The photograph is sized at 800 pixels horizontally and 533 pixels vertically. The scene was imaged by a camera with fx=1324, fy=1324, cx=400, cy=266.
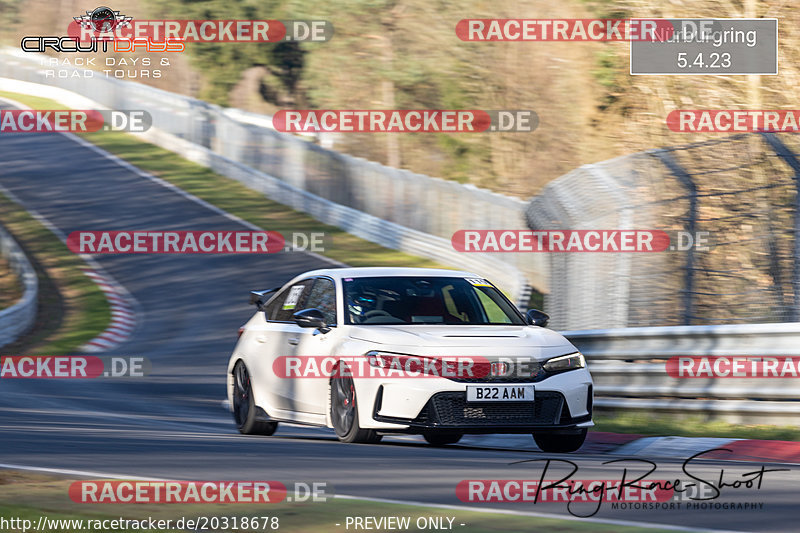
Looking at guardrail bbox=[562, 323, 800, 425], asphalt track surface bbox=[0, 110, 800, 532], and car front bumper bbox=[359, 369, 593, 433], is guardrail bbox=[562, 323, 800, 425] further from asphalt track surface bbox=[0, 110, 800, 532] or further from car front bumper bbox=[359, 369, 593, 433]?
car front bumper bbox=[359, 369, 593, 433]

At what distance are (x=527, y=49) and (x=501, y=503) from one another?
36379 mm

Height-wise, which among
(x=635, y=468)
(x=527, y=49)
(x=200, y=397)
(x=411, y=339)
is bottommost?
(x=200, y=397)

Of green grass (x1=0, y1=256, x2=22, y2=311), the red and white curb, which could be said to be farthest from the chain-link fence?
green grass (x1=0, y1=256, x2=22, y2=311)

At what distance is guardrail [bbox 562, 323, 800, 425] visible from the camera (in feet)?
34.5

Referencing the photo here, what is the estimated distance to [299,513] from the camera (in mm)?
6320

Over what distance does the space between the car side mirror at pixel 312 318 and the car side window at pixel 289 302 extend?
0.84 meters

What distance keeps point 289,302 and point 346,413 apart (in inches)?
74.2

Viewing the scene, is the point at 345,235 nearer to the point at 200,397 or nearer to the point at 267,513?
the point at 200,397

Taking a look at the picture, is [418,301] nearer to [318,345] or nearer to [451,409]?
[318,345]

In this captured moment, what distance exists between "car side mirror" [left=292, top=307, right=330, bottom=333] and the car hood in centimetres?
34

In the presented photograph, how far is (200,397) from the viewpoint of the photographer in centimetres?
1631

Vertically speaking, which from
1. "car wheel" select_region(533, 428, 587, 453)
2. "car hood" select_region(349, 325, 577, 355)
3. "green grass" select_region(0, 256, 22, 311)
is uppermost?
"car hood" select_region(349, 325, 577, 355)

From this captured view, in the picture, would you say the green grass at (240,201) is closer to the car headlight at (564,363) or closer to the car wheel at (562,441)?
the car wheel at (562,441)

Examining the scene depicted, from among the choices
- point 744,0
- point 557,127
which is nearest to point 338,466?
point 744,0
